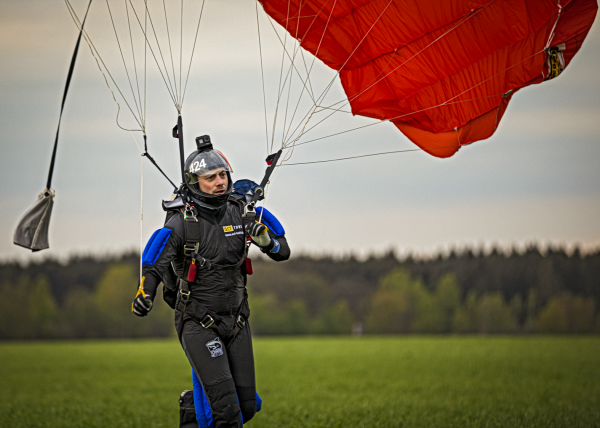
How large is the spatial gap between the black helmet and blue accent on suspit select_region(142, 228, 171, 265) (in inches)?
18.8

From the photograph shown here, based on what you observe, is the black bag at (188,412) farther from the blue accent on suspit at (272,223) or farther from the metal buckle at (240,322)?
the blue accent on suspit at (272,223)

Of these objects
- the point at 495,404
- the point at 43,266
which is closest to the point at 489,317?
the point at 43,266

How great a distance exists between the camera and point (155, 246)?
617cm

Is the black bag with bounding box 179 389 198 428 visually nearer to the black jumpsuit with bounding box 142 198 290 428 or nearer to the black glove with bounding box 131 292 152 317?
the black jumpsuit with bounding box 142 198 290 428

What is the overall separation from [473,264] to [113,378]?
228ft

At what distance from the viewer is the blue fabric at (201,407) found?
641 cm

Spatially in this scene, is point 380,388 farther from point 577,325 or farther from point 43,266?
point 43,266

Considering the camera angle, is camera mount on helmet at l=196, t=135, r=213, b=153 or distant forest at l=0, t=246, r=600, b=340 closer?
camera mount on helmet at l=196, t=135, r=213, b=153

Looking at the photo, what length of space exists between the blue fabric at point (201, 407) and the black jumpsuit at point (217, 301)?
0.29 metres

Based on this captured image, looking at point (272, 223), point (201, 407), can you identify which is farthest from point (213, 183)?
point (201, 407)

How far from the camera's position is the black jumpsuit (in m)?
6.15

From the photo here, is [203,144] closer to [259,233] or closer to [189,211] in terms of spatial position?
[189,211]

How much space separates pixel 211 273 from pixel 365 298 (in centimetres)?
8280

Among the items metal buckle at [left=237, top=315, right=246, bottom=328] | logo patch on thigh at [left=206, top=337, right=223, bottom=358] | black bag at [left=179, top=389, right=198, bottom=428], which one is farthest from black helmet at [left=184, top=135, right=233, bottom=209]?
black bag at [left=179, top=389, right=198, bottom=428]
